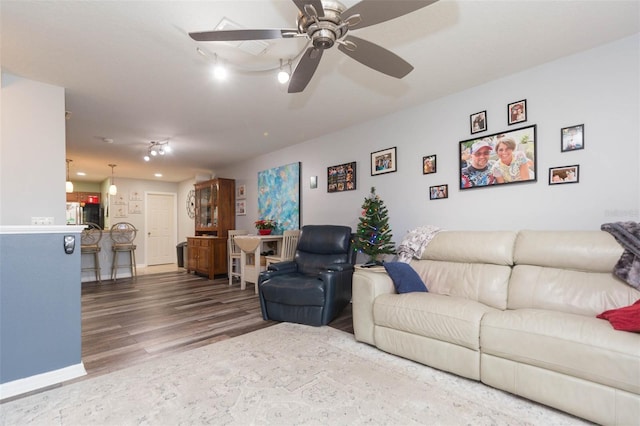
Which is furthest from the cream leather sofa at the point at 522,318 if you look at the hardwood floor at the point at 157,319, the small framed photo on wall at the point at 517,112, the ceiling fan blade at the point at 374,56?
the ceiling fan blade at the point at 374,56

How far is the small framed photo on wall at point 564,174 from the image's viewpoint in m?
2.36

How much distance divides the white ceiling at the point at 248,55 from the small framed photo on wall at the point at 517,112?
0.44ft

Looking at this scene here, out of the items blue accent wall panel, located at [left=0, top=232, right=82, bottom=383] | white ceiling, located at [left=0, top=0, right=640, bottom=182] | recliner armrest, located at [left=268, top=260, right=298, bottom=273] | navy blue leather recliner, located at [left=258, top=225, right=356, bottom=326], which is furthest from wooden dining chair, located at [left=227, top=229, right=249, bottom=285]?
blue accent wall panel, located at [left=0, top=232, right=82, bottom=383]

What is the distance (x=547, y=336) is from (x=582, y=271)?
78 cm

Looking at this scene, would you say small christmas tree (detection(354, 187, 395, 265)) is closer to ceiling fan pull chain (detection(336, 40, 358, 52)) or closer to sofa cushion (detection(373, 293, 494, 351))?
sofa cushion (detection(373, 293, 494, 351))

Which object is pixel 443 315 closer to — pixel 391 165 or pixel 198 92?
pixel 391 165

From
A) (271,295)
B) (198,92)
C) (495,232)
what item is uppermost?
(198,92)

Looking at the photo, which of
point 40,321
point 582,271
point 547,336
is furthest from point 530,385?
point 40,321

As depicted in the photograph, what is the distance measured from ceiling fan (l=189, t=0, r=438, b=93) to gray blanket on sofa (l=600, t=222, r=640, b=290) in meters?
1.79

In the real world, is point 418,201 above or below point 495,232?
above

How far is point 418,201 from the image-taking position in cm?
335

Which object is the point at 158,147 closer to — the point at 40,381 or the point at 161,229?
the point at 40,381

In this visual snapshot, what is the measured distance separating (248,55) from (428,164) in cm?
210

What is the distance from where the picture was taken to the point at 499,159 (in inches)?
108
